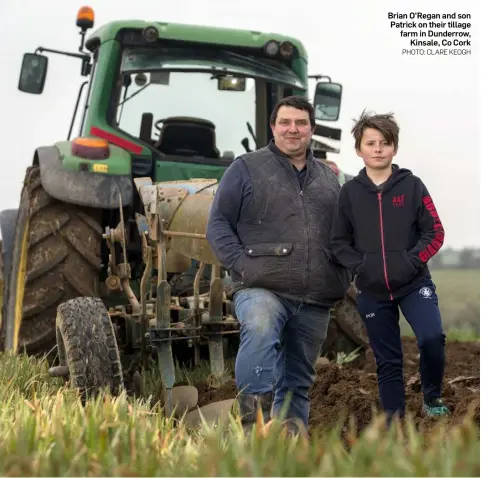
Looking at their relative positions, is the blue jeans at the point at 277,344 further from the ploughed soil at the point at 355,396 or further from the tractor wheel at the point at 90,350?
the tractor wheel at the point at 90,350

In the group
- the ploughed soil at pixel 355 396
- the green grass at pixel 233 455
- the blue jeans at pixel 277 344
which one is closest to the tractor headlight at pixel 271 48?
the ploughed soil at pixel 355 396

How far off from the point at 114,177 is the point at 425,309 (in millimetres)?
2270

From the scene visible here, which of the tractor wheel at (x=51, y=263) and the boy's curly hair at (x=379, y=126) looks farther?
the tractor wheel at (x=51, y=263)

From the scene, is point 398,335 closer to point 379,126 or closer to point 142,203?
point 379,126

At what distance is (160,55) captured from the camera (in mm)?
6172

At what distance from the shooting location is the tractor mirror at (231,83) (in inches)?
251

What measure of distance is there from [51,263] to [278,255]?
1.93m

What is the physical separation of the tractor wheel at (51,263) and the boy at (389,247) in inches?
75.8

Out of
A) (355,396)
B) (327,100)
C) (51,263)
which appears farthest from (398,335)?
(327,100)

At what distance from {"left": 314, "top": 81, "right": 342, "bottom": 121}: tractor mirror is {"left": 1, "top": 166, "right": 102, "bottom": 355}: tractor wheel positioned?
6.62 feet

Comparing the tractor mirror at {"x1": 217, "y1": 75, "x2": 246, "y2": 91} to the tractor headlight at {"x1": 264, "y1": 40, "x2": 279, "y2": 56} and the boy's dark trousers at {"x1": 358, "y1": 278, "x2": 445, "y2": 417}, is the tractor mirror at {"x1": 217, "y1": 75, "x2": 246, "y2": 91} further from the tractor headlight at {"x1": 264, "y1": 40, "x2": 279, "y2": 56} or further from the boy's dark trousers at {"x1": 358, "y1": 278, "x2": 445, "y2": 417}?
the boy's dark trousers at {"x1": 358, "y1": 278, "x2": 445, "y2": 417}

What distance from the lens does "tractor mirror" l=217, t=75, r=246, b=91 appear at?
20.9ft

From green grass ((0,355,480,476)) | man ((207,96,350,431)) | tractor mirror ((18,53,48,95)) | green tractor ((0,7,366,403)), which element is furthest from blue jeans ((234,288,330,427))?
tractor mirror ((18,53,48,95))

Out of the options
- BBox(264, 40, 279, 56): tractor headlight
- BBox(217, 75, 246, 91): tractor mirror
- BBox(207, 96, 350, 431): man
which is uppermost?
BBox(264, 40, 279, 56): tractor headlight
